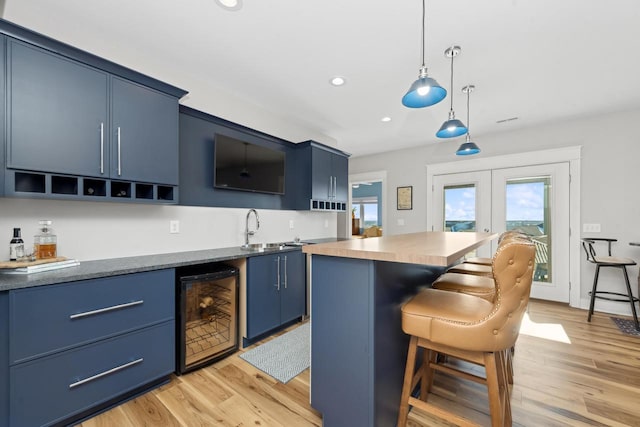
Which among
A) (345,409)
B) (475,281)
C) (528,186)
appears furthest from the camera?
(528,186)

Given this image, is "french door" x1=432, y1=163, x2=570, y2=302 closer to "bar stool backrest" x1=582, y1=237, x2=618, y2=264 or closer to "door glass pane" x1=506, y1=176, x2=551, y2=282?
"door glass pane" x1=506, y1=176, x2=551, y2=282

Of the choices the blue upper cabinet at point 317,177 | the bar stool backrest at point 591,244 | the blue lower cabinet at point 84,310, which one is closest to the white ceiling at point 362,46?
the blue upper cabinet at point 317,177

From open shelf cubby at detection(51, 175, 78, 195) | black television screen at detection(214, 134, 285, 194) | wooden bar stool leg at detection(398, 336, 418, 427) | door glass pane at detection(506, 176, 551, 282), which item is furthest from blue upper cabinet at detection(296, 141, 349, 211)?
door glass pane at detection(506, 176, 551, 282)

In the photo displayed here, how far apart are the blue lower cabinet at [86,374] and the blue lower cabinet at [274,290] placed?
706 millimetres

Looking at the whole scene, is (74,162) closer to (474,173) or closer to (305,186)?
(305,186)

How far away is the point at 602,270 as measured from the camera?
346 cm

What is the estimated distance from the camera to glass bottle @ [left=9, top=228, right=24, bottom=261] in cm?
157

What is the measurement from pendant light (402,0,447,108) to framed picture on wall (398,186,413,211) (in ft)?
11.7

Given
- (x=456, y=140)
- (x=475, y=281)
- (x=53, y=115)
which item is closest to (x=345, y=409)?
(x=475, y=281)

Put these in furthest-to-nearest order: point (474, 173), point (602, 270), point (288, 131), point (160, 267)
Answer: point (474, 173) < point (288, 131) < point (602, 270) < point (160, 267)

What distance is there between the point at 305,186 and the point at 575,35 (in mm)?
2855

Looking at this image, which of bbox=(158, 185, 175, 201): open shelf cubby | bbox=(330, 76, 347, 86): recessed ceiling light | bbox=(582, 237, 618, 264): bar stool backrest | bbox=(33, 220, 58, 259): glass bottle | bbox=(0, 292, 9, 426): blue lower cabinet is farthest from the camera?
bbox=(582, 237, 618, 264): bar stool backrest

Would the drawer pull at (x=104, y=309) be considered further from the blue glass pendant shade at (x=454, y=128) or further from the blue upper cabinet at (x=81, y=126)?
the blue glass pendant shade at (x=454, y=128)

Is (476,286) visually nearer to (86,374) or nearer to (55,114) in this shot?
(86,374)
